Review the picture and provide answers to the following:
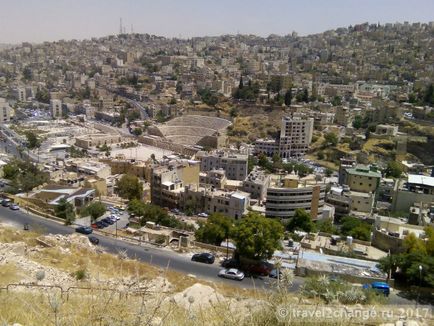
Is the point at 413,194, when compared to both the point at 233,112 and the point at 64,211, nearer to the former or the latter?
the point at 64,211

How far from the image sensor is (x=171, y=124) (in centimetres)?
3416

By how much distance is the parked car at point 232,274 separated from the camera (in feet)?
24.7

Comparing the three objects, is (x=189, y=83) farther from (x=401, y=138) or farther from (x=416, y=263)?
(x=416, y=263)

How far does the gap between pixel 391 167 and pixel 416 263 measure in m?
13.8

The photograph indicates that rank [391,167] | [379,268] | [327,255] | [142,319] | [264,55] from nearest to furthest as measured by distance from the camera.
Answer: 1. [142,319]
2. [379,268]
3. [327,255]
4. [391,167]
5. [264,55]

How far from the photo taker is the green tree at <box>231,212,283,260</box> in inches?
319

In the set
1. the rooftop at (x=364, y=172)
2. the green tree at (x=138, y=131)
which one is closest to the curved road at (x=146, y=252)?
the rooftop at (x=364, y=172)

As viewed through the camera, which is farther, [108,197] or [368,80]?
[368,80]

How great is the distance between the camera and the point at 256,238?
809cm

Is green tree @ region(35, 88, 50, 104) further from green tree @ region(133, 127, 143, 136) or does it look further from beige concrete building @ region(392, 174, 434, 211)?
beige concrete building @ region(392, 174, 434, 211)

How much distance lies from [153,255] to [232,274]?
187 centimetres

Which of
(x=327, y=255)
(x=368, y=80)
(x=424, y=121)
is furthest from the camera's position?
(x=368, y=80)

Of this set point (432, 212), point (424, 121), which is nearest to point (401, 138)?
point (424, 121)

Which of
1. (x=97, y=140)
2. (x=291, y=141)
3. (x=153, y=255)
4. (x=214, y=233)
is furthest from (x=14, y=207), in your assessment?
(x=97, y=140)
